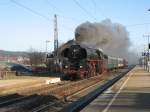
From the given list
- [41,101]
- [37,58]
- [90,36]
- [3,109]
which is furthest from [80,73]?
[37,58]

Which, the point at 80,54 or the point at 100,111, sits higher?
the point at 80,54

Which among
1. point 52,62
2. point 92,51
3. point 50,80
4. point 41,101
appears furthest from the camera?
point 52,62

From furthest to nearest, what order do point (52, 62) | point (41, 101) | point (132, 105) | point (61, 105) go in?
point (52, 62) → point (41, 101) → point (61, 105) → point (132, 105)

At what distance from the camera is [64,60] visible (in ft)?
145

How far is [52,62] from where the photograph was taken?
6938 centimetres

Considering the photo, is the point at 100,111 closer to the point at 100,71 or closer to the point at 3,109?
the point at 3,109

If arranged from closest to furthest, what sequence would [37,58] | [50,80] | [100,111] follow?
[100,111] → [50,80] → [37,58]

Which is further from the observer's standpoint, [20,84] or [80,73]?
[80,73]

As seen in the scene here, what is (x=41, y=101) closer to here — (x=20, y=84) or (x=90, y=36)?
(x=20, y=84)

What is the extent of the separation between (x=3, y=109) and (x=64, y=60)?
2478cm

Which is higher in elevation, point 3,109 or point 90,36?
point 90,36

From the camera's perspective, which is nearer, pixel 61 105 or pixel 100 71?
pixel 61 105

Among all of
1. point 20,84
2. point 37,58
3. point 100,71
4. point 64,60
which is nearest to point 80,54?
point 64,60

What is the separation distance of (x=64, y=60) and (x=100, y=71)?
13.4m
